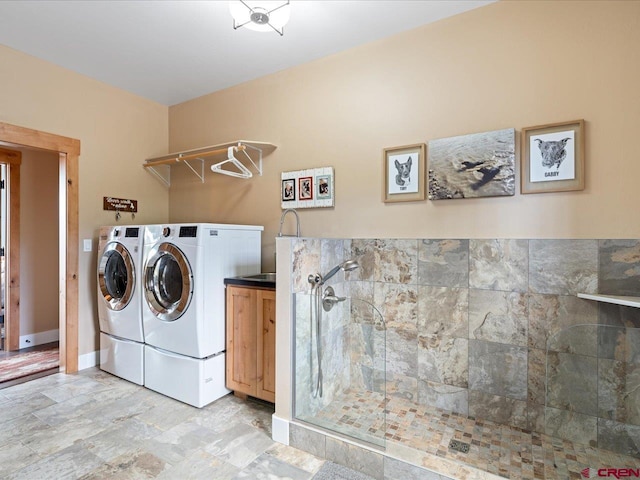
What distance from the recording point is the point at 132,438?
2.09 m

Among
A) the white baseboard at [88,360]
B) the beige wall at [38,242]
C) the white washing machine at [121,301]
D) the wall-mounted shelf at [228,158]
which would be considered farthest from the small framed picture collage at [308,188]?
the beige wall at [38,242]

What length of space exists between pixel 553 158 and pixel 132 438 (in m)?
3.03

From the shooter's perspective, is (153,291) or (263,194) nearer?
(153,291)

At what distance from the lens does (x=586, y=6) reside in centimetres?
192

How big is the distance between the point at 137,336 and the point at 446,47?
10.5 feet

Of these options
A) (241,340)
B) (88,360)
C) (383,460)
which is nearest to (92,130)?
(88,360)

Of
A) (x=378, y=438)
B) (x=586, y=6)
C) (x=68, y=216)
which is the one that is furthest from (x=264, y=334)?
(x=586, y=6)

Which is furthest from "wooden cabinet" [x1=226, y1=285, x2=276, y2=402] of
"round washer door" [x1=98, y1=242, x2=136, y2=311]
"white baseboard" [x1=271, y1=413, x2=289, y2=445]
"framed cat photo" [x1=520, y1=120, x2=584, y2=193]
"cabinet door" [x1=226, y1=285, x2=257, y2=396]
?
"framed cat photo" [x1=520, y1=120, x2=584, y2=193]

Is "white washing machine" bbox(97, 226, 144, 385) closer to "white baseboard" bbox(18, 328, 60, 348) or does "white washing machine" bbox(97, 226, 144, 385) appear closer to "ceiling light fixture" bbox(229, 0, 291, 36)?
"white baseboard" bbox(18, 328, 60, 348)

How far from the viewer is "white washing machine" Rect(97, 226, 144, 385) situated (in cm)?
279

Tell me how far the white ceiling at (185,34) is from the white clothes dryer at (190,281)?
142 centimetres

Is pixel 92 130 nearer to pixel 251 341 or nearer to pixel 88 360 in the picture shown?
pixel 88 360

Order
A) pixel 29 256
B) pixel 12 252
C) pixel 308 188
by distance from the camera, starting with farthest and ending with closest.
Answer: pixel 29 256 → pixel 12 252 → pixel 308 188

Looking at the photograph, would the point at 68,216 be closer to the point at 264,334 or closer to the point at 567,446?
the point at 264,334
